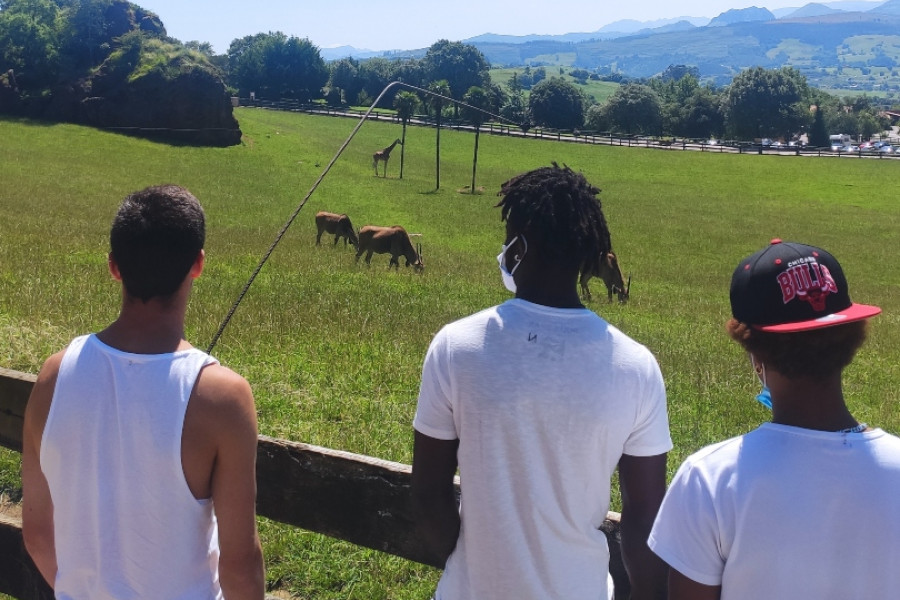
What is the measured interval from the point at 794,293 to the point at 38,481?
231cm

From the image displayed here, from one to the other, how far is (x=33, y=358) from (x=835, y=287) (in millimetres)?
6763

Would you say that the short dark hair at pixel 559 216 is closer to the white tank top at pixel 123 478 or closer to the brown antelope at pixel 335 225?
the white tank top at pixel 123 478

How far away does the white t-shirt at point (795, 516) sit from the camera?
6.60ft

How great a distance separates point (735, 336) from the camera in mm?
2285

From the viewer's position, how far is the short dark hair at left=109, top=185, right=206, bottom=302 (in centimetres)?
245

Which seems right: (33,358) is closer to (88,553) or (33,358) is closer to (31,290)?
(31,290)

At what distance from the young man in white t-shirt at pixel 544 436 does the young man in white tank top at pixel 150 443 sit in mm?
605

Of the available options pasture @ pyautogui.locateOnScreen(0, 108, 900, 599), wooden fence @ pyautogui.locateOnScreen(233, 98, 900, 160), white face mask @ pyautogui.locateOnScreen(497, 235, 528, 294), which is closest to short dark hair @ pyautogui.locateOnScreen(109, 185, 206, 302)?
white face mask @ pyautogui.locateOnScreen(497, 235, 528, 294)

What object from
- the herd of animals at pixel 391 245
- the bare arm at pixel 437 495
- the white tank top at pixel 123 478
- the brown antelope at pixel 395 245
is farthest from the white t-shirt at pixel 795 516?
the brown antelope at pixel 395 245

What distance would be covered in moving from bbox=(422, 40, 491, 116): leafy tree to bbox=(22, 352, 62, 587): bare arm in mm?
115707

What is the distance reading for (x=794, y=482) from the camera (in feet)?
6.68

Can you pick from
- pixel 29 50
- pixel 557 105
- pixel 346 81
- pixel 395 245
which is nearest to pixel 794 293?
pixel 395 245

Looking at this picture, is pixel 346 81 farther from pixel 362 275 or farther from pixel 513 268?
pixel 513 268

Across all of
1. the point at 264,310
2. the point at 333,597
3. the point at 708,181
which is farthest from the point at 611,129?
the point at 333,597
